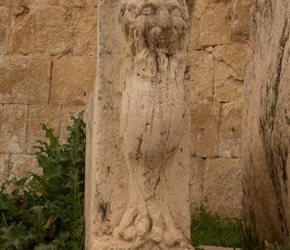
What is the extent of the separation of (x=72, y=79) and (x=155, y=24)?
12.1 feet

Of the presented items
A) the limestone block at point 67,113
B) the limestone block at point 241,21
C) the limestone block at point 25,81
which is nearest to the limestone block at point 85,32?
the limestone block at point 25,81

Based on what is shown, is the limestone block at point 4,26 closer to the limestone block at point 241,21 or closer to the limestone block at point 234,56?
the limestone block at point 234,56

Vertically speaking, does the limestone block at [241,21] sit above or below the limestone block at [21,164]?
above

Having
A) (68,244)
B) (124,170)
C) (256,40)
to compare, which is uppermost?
(256,40)

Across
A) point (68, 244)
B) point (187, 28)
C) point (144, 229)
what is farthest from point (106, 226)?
point (187, 28)

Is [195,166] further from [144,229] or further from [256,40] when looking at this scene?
[144,229]

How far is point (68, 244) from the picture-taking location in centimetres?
382

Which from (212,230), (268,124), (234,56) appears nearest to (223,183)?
(212,230)

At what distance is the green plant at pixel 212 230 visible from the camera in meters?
5.14

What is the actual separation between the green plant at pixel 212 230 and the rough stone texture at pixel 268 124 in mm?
584

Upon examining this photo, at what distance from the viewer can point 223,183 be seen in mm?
6391

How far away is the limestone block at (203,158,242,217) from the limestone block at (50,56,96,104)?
1401mm

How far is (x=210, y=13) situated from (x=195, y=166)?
1.46 m

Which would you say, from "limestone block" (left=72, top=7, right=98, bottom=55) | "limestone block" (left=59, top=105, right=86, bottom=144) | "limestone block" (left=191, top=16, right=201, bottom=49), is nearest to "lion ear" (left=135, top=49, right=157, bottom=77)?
"limestone block" (left=191, top=16, right=201, bottom=49)
